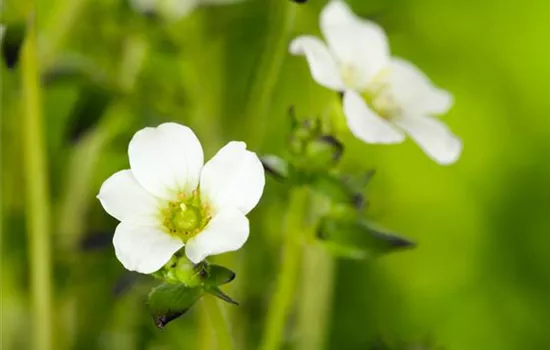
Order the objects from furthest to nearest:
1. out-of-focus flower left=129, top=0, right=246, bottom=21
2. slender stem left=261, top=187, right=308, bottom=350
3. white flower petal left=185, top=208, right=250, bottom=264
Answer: out-of-focus flower left=129, top=0, right=246, bottom=21, slender stem left=261, top=187, right=308, bottom=350, white flower petal left=185, top=208, right=250, bottom=264

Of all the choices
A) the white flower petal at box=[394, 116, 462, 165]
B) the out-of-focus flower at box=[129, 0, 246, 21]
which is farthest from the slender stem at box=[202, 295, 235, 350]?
the out-of-focus flower at box=[129, 0, 246, 21]

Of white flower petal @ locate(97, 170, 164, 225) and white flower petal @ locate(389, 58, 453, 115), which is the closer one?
white flower petal @ locate(97, 170, 164, 225)

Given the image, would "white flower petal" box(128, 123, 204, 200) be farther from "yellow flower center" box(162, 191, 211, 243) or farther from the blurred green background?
the blurred green background

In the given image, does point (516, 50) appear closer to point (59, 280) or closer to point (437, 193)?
point (437, 193)

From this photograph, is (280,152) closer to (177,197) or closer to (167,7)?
(167,7)

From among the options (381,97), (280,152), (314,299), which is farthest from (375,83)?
(280,152)

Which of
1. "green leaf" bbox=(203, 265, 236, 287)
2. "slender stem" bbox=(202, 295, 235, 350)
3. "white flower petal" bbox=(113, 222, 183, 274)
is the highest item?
"white flower petal" bbox=(113, 222, 183, 274)
